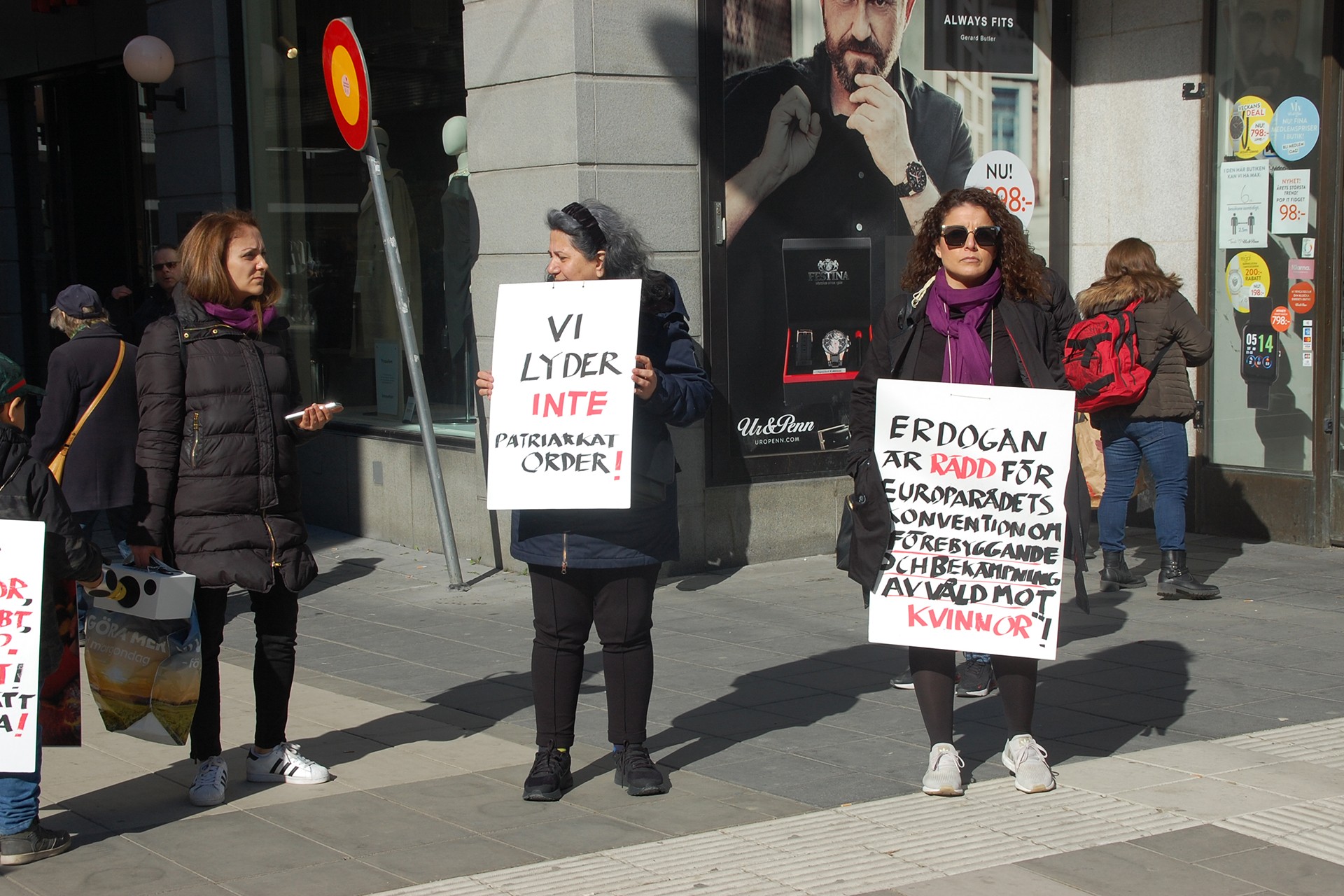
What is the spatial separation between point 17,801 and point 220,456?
3.86 feet

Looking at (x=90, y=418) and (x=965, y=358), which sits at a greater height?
(x=965, y=358)

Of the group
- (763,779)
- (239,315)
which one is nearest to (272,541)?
(239,315)

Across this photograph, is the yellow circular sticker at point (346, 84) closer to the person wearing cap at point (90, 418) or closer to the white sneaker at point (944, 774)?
the person wearing cap at point (90, 418)

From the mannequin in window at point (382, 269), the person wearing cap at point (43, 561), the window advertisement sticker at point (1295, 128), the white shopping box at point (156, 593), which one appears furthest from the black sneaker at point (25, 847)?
the window advertisement sticker at point (1295, 128)

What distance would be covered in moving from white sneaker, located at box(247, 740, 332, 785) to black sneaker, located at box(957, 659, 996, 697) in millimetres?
2553

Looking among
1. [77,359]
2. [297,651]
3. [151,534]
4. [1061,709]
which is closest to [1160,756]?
[1061,709]

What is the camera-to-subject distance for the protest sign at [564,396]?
16.3ft

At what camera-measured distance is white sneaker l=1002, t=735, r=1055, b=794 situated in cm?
498

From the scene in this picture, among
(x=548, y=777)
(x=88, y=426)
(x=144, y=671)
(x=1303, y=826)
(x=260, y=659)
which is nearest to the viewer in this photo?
(x=1303, y=826)

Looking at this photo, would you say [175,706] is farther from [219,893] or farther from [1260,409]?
[1260,409]

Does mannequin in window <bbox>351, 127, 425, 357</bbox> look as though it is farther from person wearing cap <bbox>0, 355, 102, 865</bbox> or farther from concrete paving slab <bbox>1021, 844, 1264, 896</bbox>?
concrete paving slab <bbox>1021, 844, 1264, 896</bbox>

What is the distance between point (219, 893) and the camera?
4.25 metres

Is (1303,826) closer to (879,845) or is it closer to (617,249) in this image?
(879,845)

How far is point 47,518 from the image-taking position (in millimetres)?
4516
